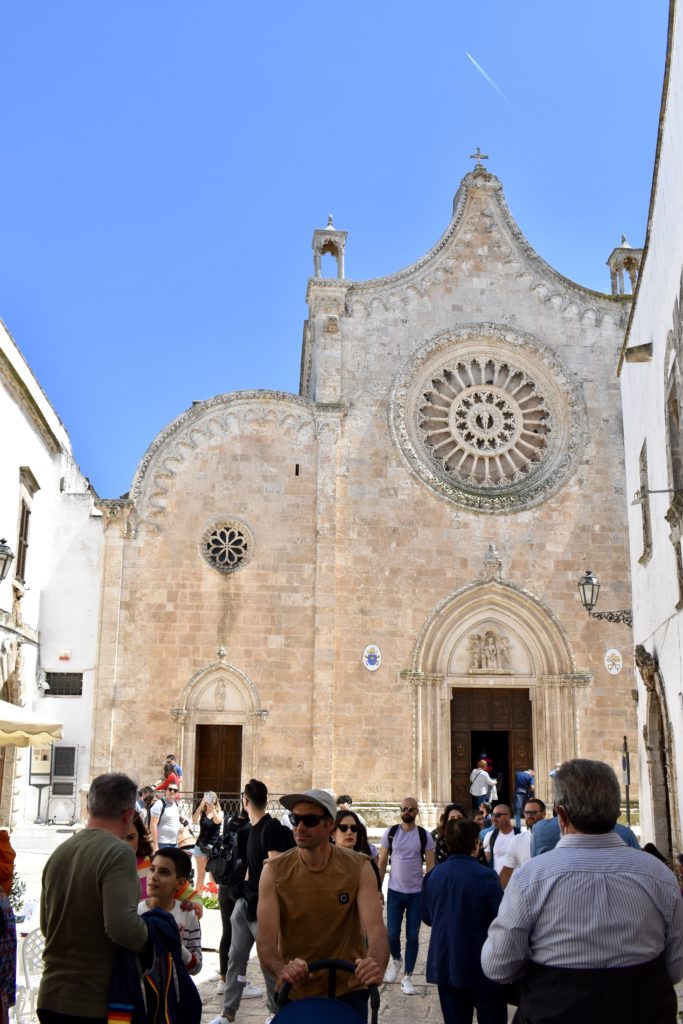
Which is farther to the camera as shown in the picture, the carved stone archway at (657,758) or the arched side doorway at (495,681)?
the arched side doorway at (495,681)

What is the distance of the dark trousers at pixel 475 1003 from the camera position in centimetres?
525

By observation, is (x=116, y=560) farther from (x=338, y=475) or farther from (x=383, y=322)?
(x=383, y=322)

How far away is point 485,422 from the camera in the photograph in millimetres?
23922

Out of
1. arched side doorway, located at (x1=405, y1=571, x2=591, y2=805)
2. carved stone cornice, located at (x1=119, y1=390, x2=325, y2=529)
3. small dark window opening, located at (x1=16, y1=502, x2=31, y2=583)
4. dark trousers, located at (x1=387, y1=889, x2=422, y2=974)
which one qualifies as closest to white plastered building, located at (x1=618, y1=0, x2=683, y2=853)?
dark trousers, located at (x1=387, y1=889, x2=422, y2=974)

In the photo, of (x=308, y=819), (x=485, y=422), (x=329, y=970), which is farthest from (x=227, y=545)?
(x=329, y=970)

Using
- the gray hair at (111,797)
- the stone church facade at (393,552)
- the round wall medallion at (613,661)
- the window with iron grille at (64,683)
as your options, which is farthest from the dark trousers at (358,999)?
the round wall medallion at (613,661)

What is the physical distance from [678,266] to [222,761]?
600 inches

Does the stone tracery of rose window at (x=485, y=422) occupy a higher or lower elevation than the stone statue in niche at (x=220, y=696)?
higher

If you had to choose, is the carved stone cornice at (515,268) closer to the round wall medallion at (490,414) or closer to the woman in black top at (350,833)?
the round wall medallion at (490,414)

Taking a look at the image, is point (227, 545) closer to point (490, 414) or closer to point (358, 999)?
point (490, 414)

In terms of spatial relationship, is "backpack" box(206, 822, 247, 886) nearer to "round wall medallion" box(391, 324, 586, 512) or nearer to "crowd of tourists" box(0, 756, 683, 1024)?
"crowd of tourists" box(0, 756, 683, 1024)

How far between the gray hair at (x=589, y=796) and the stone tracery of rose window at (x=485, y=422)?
2019 cm

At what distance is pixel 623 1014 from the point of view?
3121 mm

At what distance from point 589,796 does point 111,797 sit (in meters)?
2.07
